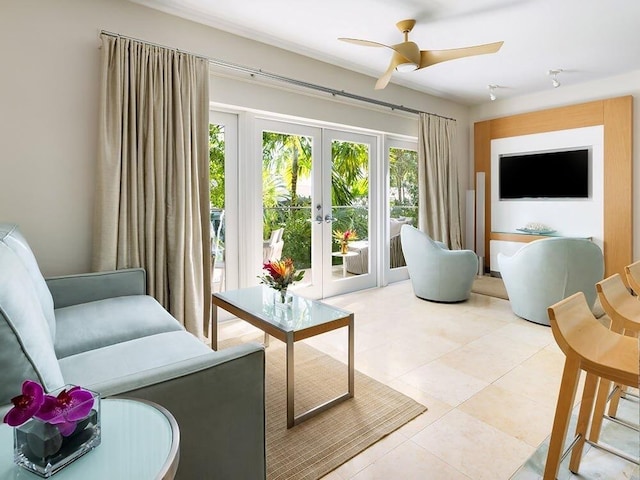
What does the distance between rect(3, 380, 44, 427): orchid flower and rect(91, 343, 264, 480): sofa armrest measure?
0.88 feet

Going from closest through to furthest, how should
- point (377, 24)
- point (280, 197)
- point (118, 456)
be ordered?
1. point (118, 456)
2. point (377, 24)
3. point (280, 197)

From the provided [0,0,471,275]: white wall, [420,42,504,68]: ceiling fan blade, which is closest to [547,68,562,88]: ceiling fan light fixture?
[420,42,504,68]: ceiling fan blade

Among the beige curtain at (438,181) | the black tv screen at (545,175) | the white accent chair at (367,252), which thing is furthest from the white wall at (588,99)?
the white accent chair at (367,252)

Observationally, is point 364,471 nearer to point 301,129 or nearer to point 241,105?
point 241,105

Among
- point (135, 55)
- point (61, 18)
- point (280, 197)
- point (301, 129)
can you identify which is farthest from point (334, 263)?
point (61, 18)

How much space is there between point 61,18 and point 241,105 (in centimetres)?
137

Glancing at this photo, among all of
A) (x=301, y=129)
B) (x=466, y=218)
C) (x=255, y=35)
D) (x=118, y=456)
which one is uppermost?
(x=255, y=35)

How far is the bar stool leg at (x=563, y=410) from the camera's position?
4.17 ft

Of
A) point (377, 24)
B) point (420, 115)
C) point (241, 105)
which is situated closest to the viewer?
point (377, 24)

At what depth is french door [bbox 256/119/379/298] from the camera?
3861mm

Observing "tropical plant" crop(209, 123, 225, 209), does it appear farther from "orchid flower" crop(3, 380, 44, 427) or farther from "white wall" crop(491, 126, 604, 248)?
"white wall" crop(491, 126, 604, 248)

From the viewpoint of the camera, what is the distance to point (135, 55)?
2693 millimetres

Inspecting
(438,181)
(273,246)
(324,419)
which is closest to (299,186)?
(273,246)

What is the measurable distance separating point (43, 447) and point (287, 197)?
3347 millimetres
